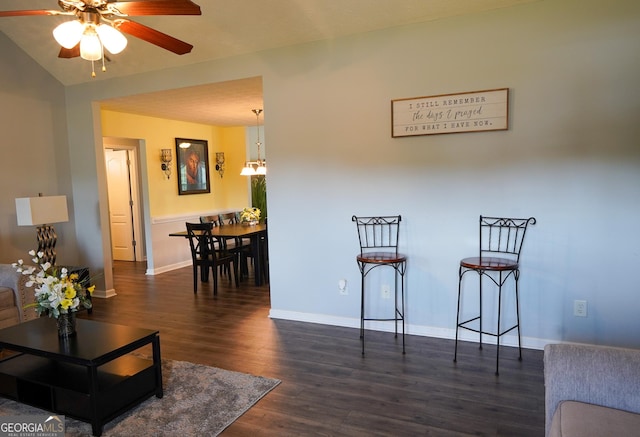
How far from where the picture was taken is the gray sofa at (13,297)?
3.58 m

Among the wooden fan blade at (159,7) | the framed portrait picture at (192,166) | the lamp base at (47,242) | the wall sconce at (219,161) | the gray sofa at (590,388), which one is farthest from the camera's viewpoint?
the wall sconce at (219,161)

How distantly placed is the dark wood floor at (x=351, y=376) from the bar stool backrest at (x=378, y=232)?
76cm

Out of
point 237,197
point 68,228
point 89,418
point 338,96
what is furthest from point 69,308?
point 237,197

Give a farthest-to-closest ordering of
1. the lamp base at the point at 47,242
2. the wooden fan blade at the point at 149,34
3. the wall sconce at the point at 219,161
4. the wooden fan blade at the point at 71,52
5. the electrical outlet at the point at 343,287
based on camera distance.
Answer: the wall sconce at the point at 219,161 < the lamp base at the point at 47,242 < the electrical outlet at the point at 343,287 < the wooden fan blade at the point at 71,52 < the wooden fan blade at the point at 149,34

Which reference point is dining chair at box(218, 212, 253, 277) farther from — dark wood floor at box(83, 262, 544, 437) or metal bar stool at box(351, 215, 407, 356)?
metal bar stool at box(351, 215, 407, 356)

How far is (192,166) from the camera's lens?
7.51 meters

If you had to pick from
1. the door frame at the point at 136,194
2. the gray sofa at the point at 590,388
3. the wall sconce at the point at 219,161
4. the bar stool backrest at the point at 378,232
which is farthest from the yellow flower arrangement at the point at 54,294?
the wall sconce at the point at 219,161

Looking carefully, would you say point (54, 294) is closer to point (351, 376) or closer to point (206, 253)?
point (351, 376)

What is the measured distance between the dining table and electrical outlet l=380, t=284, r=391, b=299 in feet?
7.10

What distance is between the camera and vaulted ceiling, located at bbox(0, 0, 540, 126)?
335cm

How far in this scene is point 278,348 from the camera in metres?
3.50

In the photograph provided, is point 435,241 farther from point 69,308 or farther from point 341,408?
point 69,308

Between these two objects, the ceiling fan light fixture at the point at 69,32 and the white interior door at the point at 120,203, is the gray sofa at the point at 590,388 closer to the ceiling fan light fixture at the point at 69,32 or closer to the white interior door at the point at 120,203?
the ceiling fan light fixture at the point at 69,32

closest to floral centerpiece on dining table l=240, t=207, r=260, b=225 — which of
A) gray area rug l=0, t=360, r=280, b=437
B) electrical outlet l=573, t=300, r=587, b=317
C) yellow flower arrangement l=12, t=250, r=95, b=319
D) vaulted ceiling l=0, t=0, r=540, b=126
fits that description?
vaulted ceiling l=0, t=0, r=540, b=126
